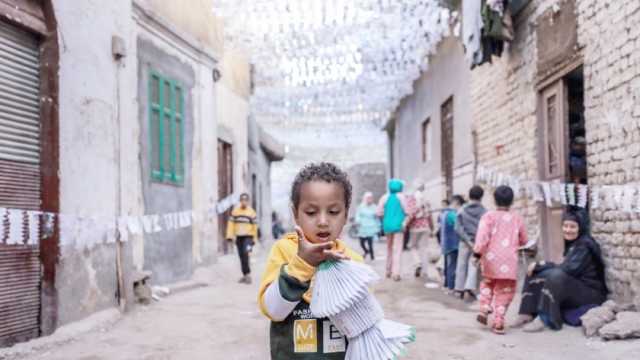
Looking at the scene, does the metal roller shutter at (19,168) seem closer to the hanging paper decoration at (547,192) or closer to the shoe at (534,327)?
the shoe at (534,327)

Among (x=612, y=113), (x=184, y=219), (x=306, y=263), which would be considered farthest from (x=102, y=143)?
(x=306, y=263)

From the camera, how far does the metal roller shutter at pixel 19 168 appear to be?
18.2 ft

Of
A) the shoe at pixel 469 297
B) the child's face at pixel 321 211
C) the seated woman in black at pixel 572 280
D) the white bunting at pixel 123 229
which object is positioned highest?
the child's face at pixel 321 211

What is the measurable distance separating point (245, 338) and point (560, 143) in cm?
432

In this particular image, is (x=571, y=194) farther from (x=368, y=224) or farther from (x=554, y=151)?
(x=368, y=224)

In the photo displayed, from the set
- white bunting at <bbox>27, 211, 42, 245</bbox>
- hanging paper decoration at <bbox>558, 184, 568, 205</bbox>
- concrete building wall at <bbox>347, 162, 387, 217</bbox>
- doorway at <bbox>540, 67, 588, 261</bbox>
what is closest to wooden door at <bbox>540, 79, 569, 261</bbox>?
doorway at <bbox>540, 67, 588, 261</bbox>

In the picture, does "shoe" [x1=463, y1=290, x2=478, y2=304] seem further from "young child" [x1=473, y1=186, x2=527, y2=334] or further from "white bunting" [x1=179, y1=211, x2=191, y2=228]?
"white bunting" [x1=179, y1=211, x2=191, y2=228]

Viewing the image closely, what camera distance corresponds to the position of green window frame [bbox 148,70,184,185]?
30.9 feet

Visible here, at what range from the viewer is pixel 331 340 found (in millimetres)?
2303

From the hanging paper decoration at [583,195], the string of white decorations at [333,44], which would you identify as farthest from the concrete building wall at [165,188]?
the hanging paper decoration at [583,195]

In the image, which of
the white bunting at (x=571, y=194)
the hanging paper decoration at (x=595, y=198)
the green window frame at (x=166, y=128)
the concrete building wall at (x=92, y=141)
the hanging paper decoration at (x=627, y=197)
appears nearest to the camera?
the hanging paper decoration at (x=627, y=197)

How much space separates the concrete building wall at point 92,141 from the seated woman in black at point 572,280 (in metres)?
4.18

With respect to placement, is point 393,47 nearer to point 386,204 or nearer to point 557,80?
point 386,204

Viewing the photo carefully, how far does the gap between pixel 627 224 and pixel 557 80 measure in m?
2.34
